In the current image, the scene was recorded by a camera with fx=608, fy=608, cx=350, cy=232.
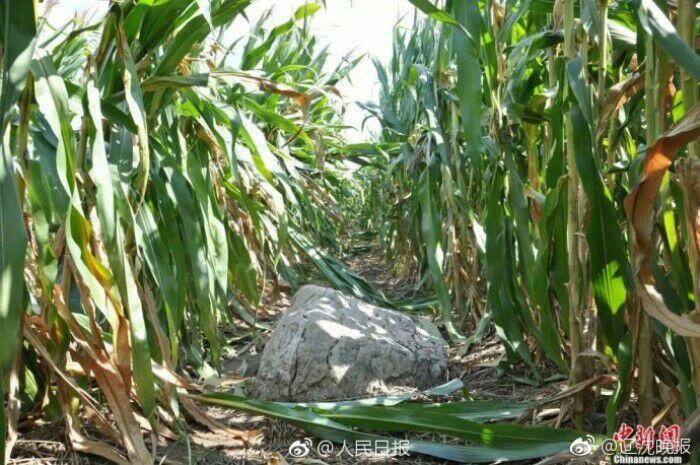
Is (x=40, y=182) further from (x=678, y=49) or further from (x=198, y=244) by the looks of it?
(x=678, y=49)

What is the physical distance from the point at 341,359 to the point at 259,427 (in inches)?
9.0

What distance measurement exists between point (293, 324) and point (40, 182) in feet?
2.18

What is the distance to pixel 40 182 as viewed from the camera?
84cm

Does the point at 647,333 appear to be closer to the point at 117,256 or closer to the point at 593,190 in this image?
the point at 593,190

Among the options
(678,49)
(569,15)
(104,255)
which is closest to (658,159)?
(678,49)

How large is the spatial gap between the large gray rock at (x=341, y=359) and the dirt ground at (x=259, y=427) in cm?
8

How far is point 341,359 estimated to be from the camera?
1.27m

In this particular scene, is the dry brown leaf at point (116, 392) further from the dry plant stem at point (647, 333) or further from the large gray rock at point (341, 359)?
the dry plant stem at point (647, 333)

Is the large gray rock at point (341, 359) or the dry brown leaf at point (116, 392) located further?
the large gray rock at point (341, 359)

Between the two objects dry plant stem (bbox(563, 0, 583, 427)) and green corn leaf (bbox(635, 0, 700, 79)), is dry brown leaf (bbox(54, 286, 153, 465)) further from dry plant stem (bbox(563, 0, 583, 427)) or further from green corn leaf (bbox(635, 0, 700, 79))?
green corn leaf (bbox(635, 0, 700, 79))

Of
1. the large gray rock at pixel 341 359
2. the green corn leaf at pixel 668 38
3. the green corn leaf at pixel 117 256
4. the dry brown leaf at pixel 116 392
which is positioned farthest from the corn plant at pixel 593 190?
the dry brown leaf at pixel 116 392

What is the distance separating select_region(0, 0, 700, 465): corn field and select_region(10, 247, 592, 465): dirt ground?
0.7 inches

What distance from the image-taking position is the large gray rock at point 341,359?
4.07ft

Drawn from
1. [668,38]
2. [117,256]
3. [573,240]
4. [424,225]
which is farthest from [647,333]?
[424,225]
